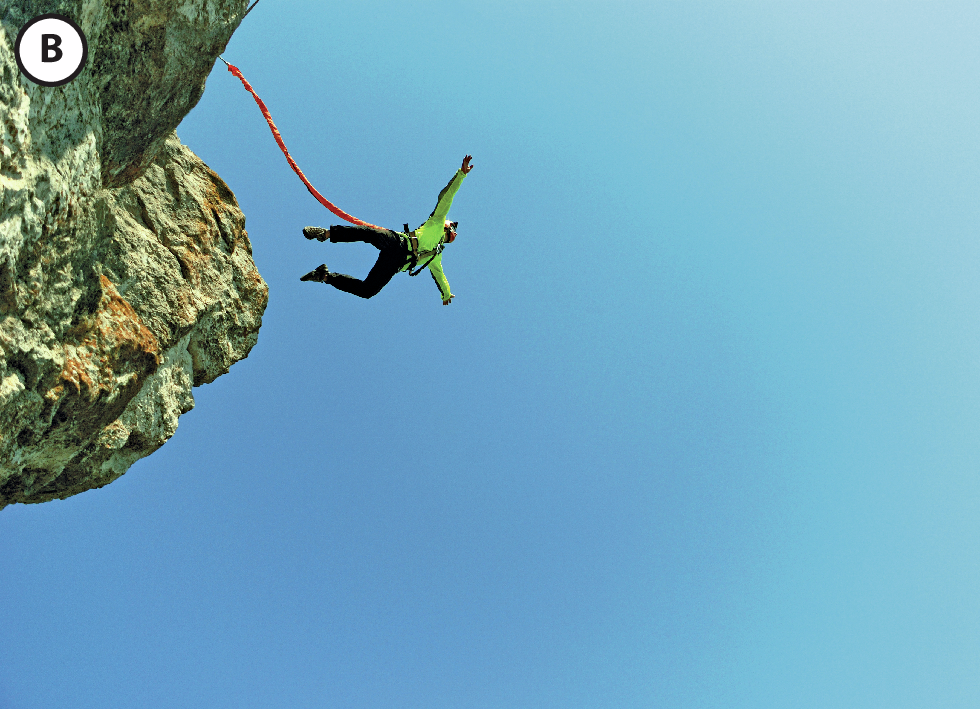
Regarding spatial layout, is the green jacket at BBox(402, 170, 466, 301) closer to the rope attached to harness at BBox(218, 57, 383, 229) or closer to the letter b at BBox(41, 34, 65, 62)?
the rope attached to harness at BBox(218, 57, 383, 229)

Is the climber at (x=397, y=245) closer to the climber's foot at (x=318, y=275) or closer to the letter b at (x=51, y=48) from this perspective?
the climber's foot at (x=318, y=275)

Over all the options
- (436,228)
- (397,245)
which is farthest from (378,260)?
(436,228)

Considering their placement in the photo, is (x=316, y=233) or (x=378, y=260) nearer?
(x=316, y=233)

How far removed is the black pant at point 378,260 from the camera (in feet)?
28.7

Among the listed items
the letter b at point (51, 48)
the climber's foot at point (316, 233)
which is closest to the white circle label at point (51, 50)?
the letter b at point (51, 48)

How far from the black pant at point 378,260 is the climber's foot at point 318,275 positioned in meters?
0.08

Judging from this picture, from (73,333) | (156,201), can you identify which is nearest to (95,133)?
(73,333)

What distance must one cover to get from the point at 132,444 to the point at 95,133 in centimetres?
443

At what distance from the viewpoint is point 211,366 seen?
9578 millimetres

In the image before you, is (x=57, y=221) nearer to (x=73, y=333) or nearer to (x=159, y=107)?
(x=73, y=333)

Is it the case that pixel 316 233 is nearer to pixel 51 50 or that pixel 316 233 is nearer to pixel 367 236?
pixel 367 236

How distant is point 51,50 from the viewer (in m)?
5.05

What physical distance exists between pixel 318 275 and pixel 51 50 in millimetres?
4758

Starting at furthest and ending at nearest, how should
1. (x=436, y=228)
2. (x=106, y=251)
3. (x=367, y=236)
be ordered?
1. (x=436, y=228)
2. (x=367, y=236)
3. (x=106, y=251)
